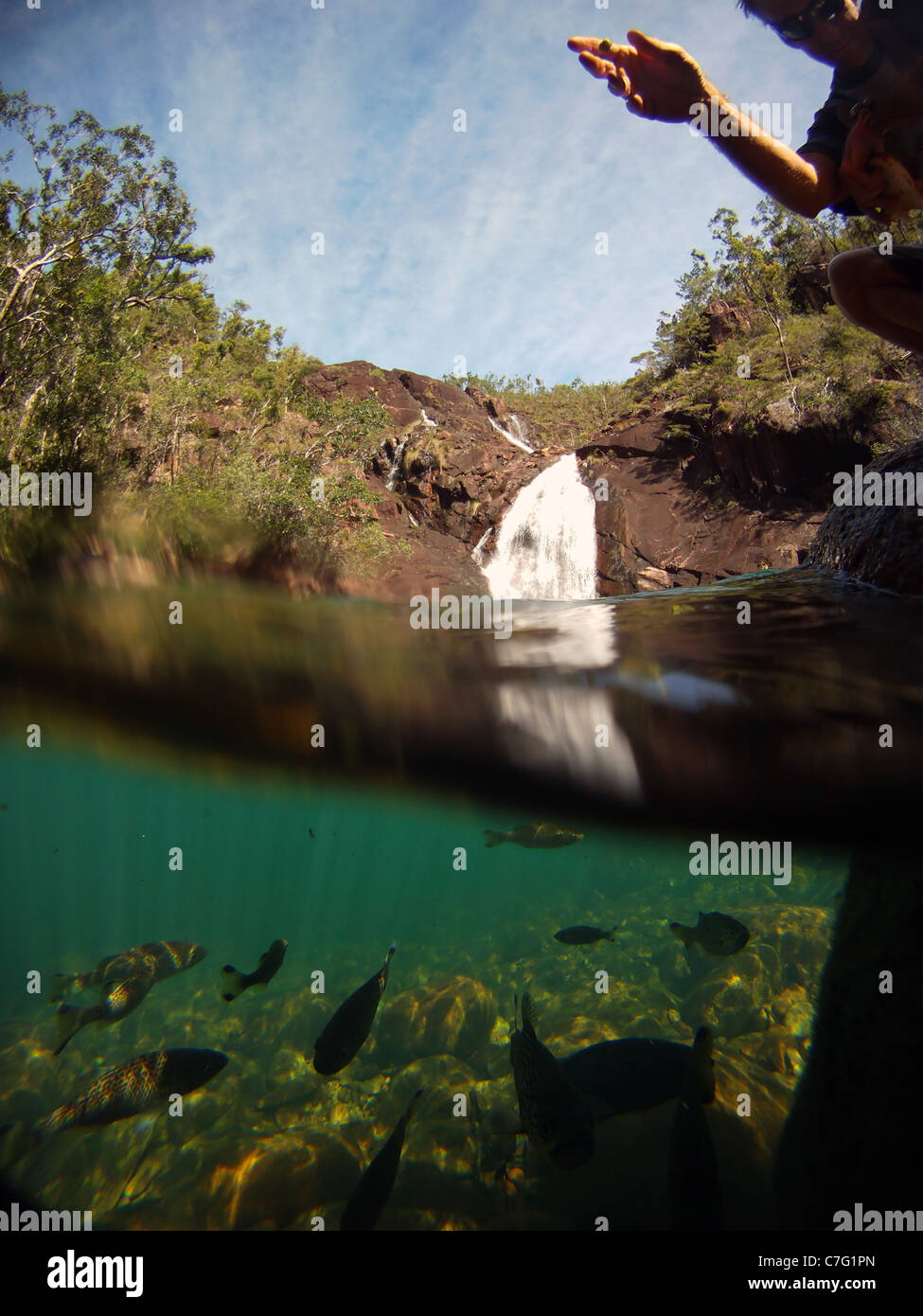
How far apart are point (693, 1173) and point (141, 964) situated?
655 cm

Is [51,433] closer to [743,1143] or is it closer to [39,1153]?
[39,1153]

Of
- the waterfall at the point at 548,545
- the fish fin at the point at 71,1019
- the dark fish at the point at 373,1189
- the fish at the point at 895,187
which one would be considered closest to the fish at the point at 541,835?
the dark fish at the point at 373,1189

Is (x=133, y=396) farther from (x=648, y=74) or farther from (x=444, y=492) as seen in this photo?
(x=648, y=74)

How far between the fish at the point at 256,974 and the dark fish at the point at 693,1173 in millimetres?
4195

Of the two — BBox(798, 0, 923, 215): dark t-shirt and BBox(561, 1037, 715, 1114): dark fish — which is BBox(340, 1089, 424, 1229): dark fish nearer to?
BBox(561, 1037, 715, 1114): dark fish

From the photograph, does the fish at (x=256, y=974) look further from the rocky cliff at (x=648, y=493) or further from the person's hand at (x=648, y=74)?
the rocky cliff at (x=648, y=493)

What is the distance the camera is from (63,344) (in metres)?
19.4

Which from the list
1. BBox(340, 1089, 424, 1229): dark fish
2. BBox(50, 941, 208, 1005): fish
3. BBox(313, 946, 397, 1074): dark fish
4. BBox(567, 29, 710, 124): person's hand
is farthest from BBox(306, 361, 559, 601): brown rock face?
BBox(567, 29, 710, 124): person's hand

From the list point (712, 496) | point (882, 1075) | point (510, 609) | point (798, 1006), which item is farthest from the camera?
point (712, 496)

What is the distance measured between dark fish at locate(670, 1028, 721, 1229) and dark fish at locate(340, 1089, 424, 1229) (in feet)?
6.82

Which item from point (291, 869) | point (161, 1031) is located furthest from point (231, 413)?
point (291, 869)

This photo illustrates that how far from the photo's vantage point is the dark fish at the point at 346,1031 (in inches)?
203

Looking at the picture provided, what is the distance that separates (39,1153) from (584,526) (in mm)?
24413

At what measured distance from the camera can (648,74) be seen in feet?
8.00
